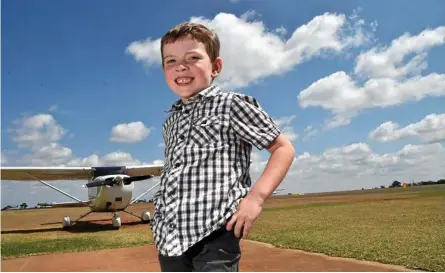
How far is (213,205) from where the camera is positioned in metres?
1.49

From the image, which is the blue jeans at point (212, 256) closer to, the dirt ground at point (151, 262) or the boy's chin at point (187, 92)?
the boy's chin at point (187, 92)

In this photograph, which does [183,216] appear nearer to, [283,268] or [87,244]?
[283,268]

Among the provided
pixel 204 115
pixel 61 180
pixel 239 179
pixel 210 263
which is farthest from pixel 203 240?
pixel 61 180

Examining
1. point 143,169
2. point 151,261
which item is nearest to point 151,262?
point 151,261

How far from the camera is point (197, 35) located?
1.71 meters

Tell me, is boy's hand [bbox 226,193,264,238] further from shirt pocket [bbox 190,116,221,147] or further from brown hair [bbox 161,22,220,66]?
brown hair [bbox 161,22,220,66]

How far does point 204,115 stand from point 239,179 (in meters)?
0.30

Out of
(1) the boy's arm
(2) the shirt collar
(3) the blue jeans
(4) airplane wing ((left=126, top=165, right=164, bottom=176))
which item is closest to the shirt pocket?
(2) the shirt collar

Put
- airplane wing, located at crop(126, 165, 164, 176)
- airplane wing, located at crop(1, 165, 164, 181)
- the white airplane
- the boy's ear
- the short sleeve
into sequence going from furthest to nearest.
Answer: airplane wing, located at crop(126, 165, 164, 176) < airplane wing, located at crop(1, 165, 164, 181) < the white airplane < the boy's ear < the short sleeve

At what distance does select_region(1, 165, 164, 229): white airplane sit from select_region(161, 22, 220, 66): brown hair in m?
13.7

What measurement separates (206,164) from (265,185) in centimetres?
23

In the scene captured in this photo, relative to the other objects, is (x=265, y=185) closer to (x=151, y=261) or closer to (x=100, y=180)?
(x=151, y=261)

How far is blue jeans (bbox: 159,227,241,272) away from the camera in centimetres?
146

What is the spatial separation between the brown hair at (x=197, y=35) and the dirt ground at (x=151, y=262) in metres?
4.95
